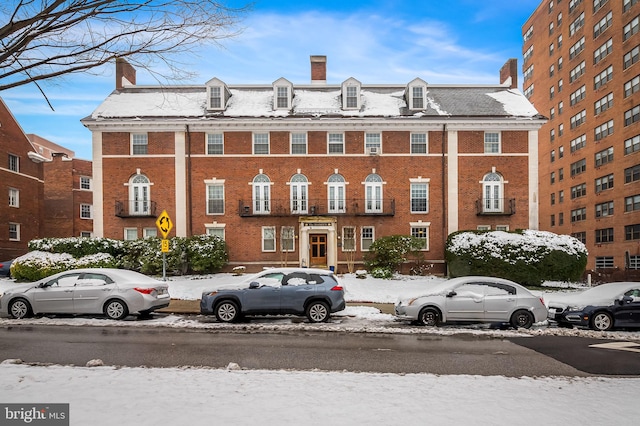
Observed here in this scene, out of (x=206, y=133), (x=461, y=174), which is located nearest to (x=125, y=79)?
(x=206, y=133)

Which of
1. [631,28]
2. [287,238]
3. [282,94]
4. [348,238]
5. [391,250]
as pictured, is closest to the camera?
[391,250]

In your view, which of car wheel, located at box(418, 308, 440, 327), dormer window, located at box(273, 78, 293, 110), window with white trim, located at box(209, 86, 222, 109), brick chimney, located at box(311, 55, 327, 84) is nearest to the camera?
car wheel, located at box(418, 308, 440, 327)

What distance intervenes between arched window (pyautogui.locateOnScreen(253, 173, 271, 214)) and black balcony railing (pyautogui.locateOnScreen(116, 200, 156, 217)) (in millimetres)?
6170

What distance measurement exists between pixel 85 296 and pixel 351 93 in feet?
68.2

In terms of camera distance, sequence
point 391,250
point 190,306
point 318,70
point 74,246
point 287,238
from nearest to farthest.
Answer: point 190,306
point 74,246
point 391,250
point 287,238
point 318,70

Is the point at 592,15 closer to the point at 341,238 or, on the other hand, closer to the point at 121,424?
the point at 341,238

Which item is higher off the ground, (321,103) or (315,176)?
(321,103)

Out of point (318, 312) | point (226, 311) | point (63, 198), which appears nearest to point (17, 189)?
point (63, 198)

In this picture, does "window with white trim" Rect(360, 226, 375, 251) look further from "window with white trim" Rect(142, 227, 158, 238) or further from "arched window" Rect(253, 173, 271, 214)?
"window with white trim" Rect(142, 227, 158, 238)

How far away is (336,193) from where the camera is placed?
93.7 ft

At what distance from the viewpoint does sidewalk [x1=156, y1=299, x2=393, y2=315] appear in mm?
15619

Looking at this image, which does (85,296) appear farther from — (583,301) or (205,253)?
(583,301)

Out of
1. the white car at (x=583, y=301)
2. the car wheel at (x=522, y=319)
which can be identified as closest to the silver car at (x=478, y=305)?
the car wheel at (x=522, y=319)

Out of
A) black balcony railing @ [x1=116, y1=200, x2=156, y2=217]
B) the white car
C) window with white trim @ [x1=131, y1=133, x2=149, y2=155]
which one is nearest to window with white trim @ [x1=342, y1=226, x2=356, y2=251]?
black balcony railing @ [x1=116, y1=200, x2=156, y2=217]
